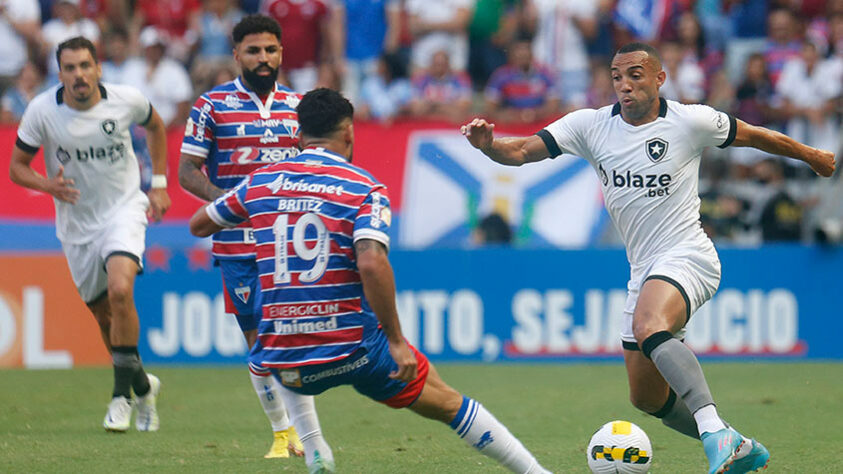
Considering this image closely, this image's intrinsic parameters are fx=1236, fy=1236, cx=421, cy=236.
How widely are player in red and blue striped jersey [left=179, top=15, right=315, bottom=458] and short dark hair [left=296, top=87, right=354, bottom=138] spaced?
2224 mm

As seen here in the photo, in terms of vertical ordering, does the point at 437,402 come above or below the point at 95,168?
below

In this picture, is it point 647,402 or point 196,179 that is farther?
point 196,179

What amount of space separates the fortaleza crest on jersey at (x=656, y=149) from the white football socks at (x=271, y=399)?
2711 mm

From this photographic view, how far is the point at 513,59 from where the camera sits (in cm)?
1641

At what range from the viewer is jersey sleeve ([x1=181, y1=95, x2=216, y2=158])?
8.19m

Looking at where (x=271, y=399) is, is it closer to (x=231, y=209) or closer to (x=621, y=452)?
(x=231, y=209)

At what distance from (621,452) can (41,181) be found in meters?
4.87

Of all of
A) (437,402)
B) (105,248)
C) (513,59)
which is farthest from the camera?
(513,59)

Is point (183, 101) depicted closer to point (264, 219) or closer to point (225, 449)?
point (225, 449)

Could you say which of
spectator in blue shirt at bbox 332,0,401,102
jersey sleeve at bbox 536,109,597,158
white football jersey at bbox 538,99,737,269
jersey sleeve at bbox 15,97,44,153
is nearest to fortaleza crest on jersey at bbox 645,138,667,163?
white football jersey at bbox 538,99,737,269

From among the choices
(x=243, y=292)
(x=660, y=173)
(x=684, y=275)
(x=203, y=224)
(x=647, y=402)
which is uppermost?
(x=660, y=173)

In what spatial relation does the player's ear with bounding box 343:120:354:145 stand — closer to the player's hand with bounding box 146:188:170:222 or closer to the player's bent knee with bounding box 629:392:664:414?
the player's bent knee with bounding box 629:392:664:414

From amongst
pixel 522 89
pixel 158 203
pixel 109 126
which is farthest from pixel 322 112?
pixel 522 89

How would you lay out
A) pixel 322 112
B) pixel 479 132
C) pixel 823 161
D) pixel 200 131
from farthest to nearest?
pixel 200 131 → pixel 823 161 → pixel 479 132 → pixel 322 112
